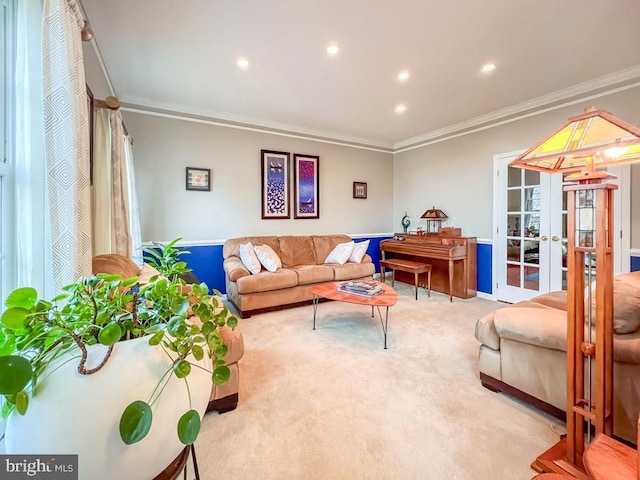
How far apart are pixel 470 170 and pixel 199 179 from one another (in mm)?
3980

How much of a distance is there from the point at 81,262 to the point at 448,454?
6.63ft

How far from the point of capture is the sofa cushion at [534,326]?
1.59 metres

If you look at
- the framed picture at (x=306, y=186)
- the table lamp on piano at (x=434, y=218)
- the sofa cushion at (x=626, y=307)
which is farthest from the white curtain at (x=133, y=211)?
the table lamp on piano at (x=434, y=218)

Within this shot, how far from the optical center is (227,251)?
4.02m

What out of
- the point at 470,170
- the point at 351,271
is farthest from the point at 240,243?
the point at 470,170

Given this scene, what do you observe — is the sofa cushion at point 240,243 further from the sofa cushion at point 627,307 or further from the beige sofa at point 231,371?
the sofa cushion at point 627,307

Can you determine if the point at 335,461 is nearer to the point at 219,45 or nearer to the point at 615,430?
the point at 615,430

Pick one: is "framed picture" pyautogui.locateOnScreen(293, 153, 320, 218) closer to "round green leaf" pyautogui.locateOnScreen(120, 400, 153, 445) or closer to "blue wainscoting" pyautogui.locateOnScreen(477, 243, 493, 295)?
"blue wainscoting" pyautogui.locateOnScreen(477, 243, 493, 295)

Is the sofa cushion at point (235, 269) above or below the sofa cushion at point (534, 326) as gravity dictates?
above

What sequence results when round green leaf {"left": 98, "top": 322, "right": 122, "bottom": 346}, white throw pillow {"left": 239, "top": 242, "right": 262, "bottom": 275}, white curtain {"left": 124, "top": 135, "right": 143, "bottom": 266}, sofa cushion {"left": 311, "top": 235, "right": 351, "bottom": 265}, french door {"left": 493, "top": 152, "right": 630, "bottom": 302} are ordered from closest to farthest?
round green leaf {"left": 98, "top": 322, "right": 122, "bottom": 346} → white curtain {"left": 124, "top": 135, "right": 143, "bottom": 266} → french door {"left": 493, "top": 152, "right": 630, "bottom": 302} → white throw pillow {"left": 239, "top": 242, "right": 262, "bottom": 275} → sofa cushion {"left": 311, "top": 235, "right": 351, "bottom": 265}

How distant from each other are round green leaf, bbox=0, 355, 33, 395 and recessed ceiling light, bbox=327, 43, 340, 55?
8.93ft

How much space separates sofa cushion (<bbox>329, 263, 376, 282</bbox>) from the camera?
4.09m

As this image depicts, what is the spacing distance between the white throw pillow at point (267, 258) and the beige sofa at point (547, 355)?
2.49 m

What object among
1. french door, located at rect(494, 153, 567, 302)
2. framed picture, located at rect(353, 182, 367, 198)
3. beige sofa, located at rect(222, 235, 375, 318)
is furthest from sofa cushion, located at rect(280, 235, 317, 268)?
french door, located at rect(494, 153, 567, 302)
